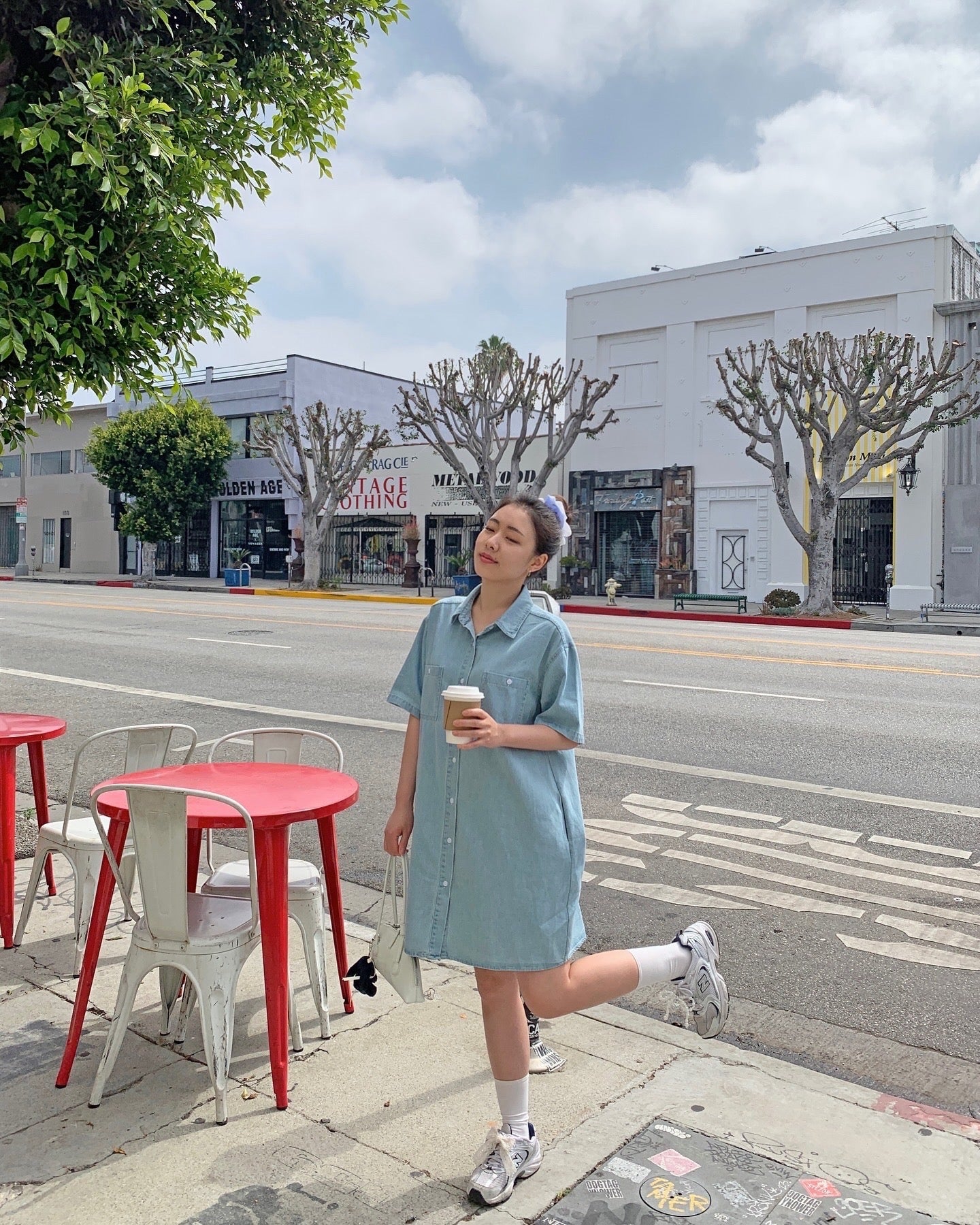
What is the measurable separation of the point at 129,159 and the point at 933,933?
4.94 metres

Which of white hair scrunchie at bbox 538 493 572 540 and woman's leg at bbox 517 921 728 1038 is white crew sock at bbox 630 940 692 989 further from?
white hair scrunchie at bbox 538 493 572 540

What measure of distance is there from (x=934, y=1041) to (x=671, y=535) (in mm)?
28796

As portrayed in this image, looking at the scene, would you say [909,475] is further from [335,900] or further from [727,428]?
[335,900]

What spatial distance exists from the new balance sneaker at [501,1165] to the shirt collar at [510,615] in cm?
133

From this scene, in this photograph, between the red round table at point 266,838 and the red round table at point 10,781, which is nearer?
the red round table at point 266,838

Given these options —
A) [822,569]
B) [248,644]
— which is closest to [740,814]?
[248,644]

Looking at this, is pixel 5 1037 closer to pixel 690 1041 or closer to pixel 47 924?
pixel 47 924

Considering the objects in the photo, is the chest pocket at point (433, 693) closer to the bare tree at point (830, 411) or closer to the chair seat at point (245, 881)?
the chair seat at point (245, 881)

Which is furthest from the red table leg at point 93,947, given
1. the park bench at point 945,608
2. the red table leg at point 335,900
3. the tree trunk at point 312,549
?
the tree trunk at point 312,549

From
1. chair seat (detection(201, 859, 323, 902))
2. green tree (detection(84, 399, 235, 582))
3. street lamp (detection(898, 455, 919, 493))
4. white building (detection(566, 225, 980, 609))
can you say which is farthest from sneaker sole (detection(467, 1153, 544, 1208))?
green tree (detection(84, 399, 235, 582))

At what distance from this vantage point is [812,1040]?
3.79m

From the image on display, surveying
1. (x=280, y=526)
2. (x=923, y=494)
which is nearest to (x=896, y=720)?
(x=923, y=494)

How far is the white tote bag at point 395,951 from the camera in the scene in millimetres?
2996

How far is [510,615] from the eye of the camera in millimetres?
2869
